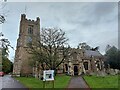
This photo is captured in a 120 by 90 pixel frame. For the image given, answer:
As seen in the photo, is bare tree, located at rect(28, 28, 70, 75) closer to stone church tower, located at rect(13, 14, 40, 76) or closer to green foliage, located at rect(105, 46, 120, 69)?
stone church tower, located at rect(13, 14, 40, 76)

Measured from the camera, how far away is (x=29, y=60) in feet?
156

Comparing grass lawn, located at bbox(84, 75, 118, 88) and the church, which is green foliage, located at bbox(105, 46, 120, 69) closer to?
the church

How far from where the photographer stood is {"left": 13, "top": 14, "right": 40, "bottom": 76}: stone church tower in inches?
1923

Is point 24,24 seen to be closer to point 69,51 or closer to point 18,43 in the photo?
point 18,43

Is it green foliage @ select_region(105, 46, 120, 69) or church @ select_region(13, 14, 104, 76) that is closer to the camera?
church @ select_region(13, 14, 104, 76)

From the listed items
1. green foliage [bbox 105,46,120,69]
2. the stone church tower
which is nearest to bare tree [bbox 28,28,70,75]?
the stone church tower

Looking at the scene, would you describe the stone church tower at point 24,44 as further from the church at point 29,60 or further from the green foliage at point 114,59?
Answer: the green foliage at point 114,59

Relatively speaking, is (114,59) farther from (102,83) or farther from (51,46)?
(102,83)

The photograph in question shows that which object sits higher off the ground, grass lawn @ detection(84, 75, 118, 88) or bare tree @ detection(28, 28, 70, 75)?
bare tree @ detection(28, 28, 70, 75)

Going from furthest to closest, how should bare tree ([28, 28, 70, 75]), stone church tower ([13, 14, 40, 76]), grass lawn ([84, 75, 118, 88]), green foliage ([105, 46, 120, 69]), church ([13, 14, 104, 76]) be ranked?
green foliage ([105, 46, 120, 69]) → church ([13, 14, 104, 76]) → stone church tower ([13, 14, 40, 76]) → bare tree ([28, 28, 70, 75]) → grass lawn ([84, 75, 118, 88])

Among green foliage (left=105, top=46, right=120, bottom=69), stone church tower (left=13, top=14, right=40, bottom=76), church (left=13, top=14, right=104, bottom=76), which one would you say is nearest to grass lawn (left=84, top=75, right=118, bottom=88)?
church (left=13, top=14, right=104, bottom=76)

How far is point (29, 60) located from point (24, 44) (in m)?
5.88

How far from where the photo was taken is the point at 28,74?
47.8 metres

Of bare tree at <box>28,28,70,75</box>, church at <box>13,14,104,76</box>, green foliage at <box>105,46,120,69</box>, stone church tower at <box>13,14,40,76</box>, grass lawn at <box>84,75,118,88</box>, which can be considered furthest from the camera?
green foliage at <box>105,46,120,69</box>
